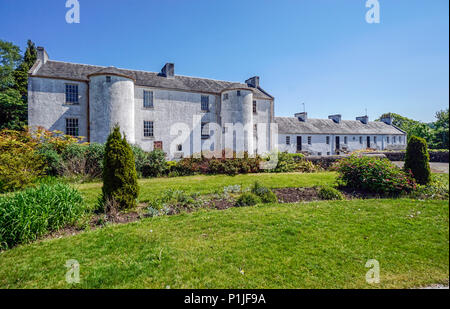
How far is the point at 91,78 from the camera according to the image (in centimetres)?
1784

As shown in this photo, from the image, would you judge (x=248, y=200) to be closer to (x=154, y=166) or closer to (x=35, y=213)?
(x=35, y=213)

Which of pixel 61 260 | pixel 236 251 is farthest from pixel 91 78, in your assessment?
pixel 236 251

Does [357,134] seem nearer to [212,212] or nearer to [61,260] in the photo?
[212,212]

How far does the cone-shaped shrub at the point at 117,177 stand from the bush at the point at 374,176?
833 centimetres

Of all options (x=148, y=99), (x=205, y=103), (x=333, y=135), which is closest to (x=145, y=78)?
(x=148, y=99)

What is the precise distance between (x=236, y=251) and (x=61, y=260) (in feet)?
10.1

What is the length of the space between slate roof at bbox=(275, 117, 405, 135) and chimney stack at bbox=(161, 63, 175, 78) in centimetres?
1565

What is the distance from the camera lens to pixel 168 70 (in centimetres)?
2236

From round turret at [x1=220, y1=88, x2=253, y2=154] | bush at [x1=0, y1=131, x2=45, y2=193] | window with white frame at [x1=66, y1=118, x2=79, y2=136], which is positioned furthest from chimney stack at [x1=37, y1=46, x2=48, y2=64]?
round turret at [x1=220, y1=88, x2=253, y2=154]

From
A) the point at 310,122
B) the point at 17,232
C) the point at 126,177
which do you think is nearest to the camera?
the point at 17,232

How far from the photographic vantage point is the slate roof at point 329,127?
3206 centimetres

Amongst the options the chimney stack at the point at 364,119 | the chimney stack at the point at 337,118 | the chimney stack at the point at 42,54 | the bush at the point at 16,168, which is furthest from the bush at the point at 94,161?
the chimney stack at the point at 364,119

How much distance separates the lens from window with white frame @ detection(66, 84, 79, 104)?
18031 millimetres

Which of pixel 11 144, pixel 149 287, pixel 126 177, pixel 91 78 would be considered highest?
pixel 91 78
